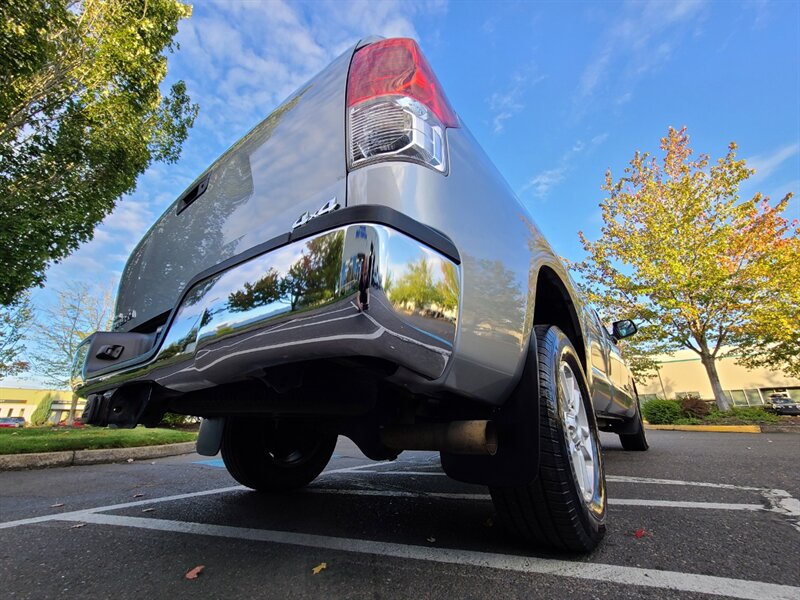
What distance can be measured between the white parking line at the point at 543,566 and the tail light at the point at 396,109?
1408mm

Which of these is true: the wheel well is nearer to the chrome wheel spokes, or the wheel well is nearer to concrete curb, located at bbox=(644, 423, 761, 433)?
the chrome wheel spokes

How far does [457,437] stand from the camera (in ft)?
4.26

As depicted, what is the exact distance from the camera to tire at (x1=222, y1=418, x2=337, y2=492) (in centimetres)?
284

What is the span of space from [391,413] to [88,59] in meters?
9.96

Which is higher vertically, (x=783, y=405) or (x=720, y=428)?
(x=783, y=405)

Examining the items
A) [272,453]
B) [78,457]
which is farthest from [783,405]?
[78,457]

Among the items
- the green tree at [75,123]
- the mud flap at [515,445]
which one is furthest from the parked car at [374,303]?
the green tree at [75,123]

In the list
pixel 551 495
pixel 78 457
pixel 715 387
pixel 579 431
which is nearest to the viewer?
pixel 551 495

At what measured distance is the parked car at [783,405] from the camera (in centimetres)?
2003

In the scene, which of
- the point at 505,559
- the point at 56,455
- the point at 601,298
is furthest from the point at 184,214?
the point at 601,298

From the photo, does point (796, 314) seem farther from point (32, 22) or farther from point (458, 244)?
point (32, 22)

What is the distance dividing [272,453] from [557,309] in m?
2.33

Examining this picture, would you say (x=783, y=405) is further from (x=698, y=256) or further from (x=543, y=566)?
(x=543, y=566)

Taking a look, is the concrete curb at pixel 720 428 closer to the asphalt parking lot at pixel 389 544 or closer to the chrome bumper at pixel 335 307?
the asphalt parking lot at pixel 389 544
